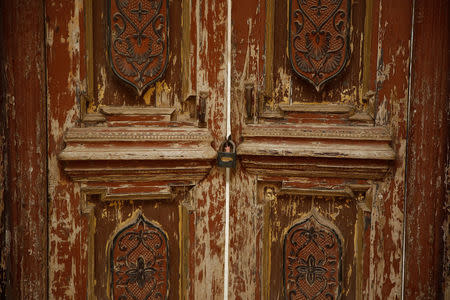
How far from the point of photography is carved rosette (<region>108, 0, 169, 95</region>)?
109 centimetres

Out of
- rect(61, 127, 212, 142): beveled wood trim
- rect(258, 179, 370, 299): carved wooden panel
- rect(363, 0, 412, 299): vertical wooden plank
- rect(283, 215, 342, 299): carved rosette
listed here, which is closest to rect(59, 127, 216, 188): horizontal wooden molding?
rect(61, 127, 212, 142): beveled wood trim

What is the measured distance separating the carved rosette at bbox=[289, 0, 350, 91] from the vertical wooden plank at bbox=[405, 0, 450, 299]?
0.63 ft

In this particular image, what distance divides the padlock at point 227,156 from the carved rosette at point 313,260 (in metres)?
0.26

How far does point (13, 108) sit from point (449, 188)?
1.18 metres

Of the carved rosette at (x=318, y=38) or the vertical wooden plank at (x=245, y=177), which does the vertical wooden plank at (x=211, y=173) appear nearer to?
the vertical wooden plank at (x=245, y=177)

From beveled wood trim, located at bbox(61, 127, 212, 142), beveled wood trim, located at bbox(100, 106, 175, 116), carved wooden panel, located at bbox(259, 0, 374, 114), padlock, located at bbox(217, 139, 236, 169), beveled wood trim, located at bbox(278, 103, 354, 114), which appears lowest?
padlock, located at bbox(217, 139, 236, 169)

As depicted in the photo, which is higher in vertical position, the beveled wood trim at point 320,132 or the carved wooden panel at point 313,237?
the beveled wood trim at point 320,132

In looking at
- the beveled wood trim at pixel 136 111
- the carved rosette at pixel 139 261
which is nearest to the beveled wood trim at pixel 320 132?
the beveled wood trim at pixel 136 111

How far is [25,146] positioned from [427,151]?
3.60 ft

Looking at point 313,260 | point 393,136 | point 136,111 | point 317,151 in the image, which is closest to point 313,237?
point 313,260

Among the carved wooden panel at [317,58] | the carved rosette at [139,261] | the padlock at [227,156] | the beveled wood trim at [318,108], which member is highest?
the carved wooden panel at [317,58]

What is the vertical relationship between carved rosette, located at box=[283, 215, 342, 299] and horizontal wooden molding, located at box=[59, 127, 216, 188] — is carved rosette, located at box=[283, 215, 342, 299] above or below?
below

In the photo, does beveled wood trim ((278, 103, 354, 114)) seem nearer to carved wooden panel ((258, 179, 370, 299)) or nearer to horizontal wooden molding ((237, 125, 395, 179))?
horizontal wooden molding ((237, 125, 395, 179))

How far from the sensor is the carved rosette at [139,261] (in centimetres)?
115
